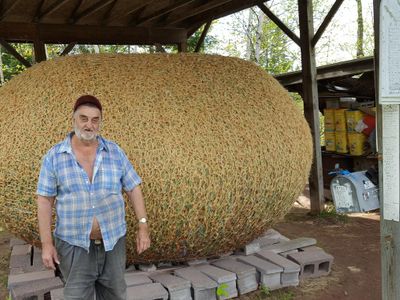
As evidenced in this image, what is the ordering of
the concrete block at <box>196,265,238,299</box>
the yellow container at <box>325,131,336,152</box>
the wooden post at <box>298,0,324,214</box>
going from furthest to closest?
the yellow container at <box>325,131,336,152</box> < the wooden post at <box>298,0,324,214</box> < the concrete block at <box>196,265,238,299</box>

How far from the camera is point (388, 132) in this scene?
7.43ft

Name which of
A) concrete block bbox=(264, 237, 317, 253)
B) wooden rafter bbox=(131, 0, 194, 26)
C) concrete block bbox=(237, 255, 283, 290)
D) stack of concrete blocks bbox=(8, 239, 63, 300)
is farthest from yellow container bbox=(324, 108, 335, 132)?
stack of concrete blocks bbox=(8, 239, 63, 300)

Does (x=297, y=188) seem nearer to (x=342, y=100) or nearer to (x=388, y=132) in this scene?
(x=388, y=132)

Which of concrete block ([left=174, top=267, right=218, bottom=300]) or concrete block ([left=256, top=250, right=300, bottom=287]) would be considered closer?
concrete block ([left=174, top=267, right=218, bottom=300])

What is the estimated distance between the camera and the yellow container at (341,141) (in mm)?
7316

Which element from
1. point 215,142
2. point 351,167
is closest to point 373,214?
point 351,167

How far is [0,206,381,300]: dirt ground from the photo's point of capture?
371 centimetres

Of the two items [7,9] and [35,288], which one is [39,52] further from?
[35,288]

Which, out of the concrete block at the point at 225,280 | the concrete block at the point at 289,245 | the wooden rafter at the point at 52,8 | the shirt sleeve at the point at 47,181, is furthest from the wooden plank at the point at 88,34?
the shirt sleeve at the point at 47,181

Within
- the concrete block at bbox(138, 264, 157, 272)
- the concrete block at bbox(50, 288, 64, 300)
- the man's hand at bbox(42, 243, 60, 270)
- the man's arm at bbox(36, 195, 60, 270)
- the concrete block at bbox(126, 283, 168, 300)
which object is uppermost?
the man's arm at bbox(36, 195, 60, 270)

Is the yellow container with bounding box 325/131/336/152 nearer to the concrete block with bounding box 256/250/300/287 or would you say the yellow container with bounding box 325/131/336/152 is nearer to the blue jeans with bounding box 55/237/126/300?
the concrete block with bounding box 256/250/300/287

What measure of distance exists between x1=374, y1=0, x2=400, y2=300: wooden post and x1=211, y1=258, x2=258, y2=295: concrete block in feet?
4.44

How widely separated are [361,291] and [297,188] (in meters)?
1.02

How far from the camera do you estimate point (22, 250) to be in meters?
4.21
